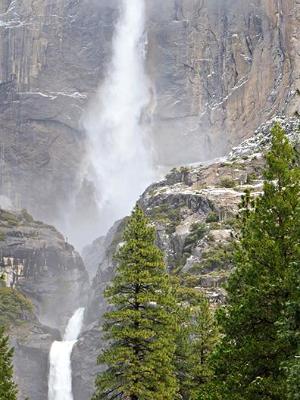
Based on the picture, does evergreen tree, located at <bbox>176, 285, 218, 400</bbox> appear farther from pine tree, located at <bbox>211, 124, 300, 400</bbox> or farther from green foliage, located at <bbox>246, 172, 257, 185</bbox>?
green foliage, located at <bbox>246, 172, 257, 185</bbox>

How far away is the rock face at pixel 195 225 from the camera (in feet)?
200

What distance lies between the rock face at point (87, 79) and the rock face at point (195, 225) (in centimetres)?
3874

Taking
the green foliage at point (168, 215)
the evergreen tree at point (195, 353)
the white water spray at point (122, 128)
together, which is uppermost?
the white water spray at point (122, 128)

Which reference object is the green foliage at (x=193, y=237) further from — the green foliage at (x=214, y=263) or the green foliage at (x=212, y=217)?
the green foliage at (x=214, y=263)

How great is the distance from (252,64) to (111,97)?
145 feet

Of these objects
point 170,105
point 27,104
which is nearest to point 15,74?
point 27,104

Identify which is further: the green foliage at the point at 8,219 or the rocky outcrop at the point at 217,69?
the rocky outcrop at the point at 217,69

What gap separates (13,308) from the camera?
8662 centimetres

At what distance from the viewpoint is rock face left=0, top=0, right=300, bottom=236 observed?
439 ft

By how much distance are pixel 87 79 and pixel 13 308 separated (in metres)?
81.6

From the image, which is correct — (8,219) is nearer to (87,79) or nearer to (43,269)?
(43,269)

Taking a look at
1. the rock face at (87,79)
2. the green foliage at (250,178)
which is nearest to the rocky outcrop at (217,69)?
the rock face at (87,79)

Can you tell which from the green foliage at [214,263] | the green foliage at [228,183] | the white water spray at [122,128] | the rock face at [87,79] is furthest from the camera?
the white water spray at [122,128]

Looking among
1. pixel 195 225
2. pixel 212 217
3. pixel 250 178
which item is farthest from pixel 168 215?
pixel 250 178
